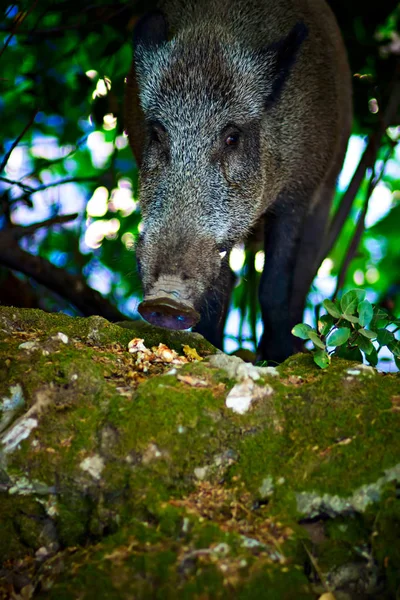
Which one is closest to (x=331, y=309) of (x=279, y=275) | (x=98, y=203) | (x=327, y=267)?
(x=279, y=275)

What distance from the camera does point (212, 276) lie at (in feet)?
10.9

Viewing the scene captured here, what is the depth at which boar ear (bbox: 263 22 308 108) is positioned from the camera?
394 centimetres

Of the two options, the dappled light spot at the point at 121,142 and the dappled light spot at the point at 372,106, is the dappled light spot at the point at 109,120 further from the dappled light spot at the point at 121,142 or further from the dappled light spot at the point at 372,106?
the dappled light spot at the point at 372,106

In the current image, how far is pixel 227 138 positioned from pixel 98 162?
353 cm

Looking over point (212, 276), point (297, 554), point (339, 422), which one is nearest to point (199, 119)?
point (212, 276)

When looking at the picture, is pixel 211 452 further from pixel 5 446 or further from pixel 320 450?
pixel 5 446

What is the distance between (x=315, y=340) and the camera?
7.62 ft

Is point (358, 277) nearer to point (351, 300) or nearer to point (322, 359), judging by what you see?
point (351, 300)

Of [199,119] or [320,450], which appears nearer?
[320,450]

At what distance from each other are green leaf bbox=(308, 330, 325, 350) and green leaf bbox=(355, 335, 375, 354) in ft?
0.58

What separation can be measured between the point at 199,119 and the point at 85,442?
228 cm

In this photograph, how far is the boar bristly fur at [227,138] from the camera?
3.36 m

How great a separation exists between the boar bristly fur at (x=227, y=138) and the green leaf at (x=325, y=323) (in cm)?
67

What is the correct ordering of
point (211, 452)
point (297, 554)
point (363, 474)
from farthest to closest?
point (211, 452)
point (363, 474)
point (297, 554)
